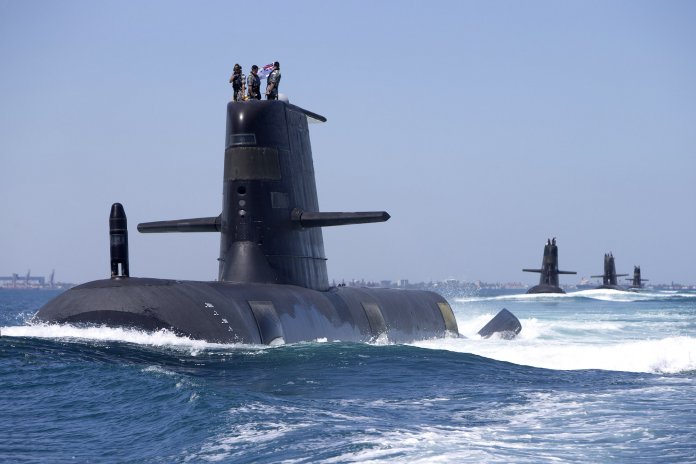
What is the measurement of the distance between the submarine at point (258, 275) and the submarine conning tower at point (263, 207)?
0.07ft

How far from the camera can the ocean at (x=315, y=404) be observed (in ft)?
33.4

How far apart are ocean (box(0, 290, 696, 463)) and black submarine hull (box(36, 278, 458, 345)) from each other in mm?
336

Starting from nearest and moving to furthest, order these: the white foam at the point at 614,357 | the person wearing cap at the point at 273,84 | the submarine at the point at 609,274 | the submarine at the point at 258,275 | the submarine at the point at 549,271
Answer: the submarine at the point at 258,275
the white foam at the point at 614,357
the person wearing cap at the point at 273,84
the submarine at the point at 549,271
the submarine at the point at 609,274

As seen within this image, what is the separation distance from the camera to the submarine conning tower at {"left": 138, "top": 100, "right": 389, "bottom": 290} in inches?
855

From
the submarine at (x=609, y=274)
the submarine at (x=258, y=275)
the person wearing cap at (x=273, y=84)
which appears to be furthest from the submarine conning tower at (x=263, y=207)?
the submarine at (x=609, y=274)

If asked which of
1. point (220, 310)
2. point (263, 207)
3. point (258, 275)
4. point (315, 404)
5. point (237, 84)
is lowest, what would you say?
point (315, 404)

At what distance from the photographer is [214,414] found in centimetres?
1155

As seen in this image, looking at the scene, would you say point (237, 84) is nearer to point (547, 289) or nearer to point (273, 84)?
point (273, 84)

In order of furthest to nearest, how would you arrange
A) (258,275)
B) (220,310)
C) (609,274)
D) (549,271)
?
(609,274)
(549,271)
(258,275)
(220,310)

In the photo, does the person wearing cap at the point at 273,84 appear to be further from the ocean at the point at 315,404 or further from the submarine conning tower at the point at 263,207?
the ocean at the point at 315,404

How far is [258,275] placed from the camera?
21703mm

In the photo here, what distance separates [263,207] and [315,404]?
9622 millimetres

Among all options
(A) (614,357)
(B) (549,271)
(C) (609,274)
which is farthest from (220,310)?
(C) (609,274)

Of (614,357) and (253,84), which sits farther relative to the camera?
(253,84)
